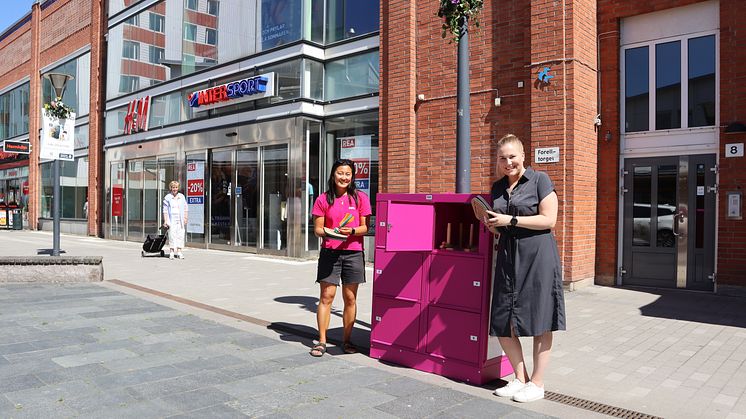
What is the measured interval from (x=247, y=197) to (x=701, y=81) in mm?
11327

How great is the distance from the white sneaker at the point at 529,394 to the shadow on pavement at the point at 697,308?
12.7 feet

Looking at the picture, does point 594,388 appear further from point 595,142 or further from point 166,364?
point 595,142

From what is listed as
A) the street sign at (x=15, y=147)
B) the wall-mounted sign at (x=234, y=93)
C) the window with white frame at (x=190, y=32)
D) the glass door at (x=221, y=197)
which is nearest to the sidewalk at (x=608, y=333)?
the glass door at (x=221, y=197)

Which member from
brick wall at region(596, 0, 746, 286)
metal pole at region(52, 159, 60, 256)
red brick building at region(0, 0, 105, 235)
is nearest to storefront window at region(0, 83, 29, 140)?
red brick building at region(0, 0, 105, 235)

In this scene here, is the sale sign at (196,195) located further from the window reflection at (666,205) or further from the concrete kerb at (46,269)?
the window reflection at (666,205)

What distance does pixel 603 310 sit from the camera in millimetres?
7691

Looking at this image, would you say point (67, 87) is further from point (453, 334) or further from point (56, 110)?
point (453, 334)

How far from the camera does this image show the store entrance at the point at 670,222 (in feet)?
29.1

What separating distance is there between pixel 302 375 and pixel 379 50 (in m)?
9.60

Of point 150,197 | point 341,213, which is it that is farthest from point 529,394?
point 150,197

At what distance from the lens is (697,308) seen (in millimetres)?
7695

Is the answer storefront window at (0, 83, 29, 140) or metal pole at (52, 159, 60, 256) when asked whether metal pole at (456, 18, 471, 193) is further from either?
storefront window at (0, 83, 29, 140)

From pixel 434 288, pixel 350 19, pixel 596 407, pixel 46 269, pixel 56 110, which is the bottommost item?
pixel 596 407

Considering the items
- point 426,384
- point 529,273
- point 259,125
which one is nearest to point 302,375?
point 426,384
